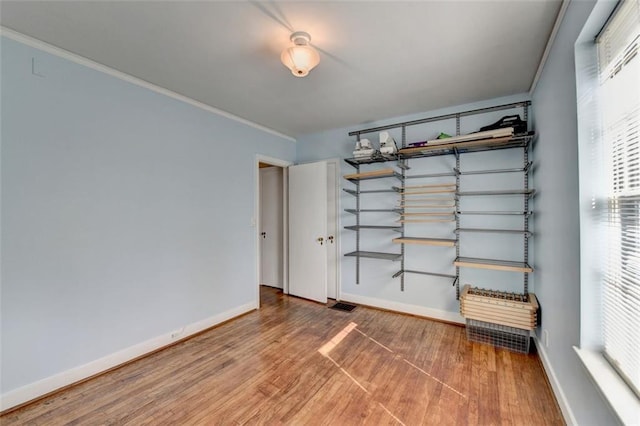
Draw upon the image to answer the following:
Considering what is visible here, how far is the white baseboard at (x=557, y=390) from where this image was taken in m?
1.54

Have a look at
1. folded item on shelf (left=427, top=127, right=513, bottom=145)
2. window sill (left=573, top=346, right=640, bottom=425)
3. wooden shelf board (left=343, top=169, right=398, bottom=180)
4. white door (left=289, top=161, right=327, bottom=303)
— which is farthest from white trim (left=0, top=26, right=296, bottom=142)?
window sill (left=573, top=346, right=640, bottom=425)

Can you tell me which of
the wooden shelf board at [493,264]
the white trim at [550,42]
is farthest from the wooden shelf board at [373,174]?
the white trim at [550,42]

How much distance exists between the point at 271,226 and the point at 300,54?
3310 mm

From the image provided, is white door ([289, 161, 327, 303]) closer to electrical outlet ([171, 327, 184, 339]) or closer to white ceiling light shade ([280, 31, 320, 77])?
electrical outlet ([171, 327, 184, 339])

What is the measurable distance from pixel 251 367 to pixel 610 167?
8.63ft

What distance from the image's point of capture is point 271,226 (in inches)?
185

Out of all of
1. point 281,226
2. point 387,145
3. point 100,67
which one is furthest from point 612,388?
point 281,226

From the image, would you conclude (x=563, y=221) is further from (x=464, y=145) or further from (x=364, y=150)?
(x=364, y=150)

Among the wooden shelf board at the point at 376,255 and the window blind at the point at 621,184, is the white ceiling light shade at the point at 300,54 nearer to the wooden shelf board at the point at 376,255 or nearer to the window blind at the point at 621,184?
the window blind at the point at 621,184

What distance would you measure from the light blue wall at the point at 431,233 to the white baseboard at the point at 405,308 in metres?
0.01

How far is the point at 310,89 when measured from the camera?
261cm

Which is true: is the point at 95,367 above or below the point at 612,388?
below

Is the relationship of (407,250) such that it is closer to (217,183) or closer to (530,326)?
(530,326)

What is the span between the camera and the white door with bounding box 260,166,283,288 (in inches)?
182
